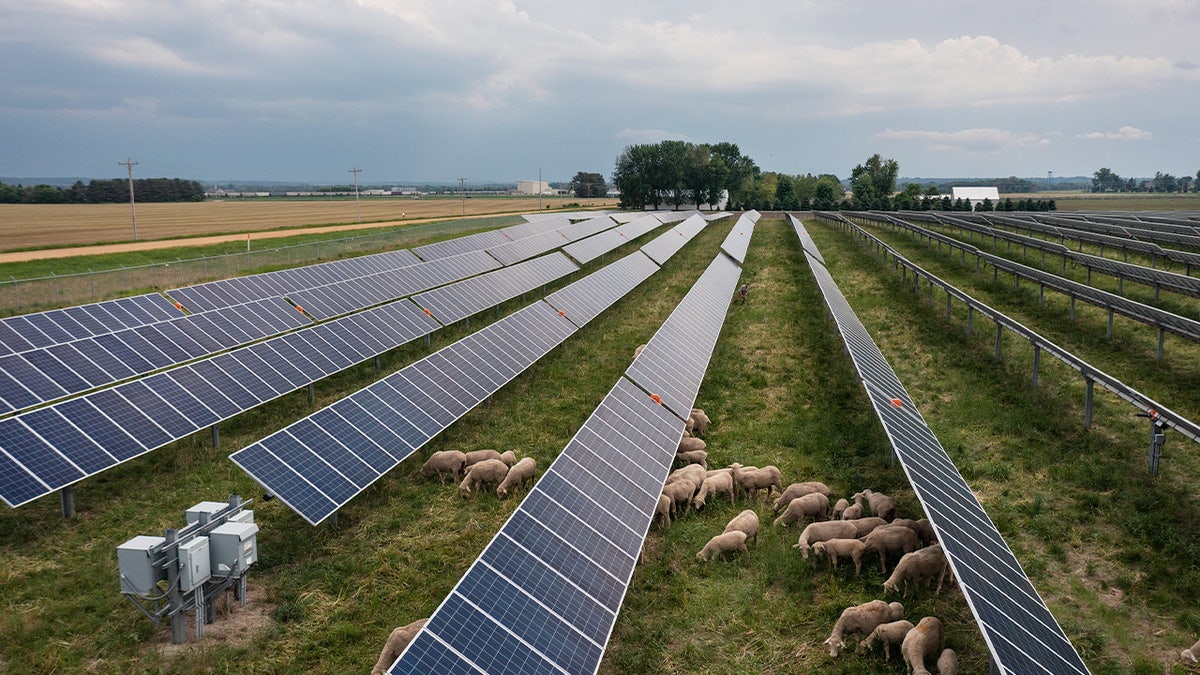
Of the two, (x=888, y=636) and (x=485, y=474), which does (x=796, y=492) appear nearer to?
(x=888, y=636)

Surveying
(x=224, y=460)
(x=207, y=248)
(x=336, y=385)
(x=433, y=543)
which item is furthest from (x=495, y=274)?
(x=207, y=248)

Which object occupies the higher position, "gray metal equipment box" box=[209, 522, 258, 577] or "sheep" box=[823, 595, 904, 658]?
"gray metal equipment box" box=[209, 522, 258, 577]

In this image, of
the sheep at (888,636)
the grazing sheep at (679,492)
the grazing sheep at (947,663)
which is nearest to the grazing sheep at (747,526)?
the grazing sheep at (679,492)

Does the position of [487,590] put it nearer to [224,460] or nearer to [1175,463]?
[224,460]

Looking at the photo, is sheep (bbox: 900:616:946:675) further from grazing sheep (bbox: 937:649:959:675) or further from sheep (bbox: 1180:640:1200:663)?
sheep (bbox: 1180:640:1200:663)

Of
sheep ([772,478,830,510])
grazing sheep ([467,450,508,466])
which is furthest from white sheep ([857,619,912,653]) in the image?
grazing sheep ([467,450,508,466])

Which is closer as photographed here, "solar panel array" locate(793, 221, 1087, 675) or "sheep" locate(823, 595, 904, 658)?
"solar panel array" locate(793, 221, 1087, 675)

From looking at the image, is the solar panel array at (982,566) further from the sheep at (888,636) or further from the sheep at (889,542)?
the sheep at (888,636)
